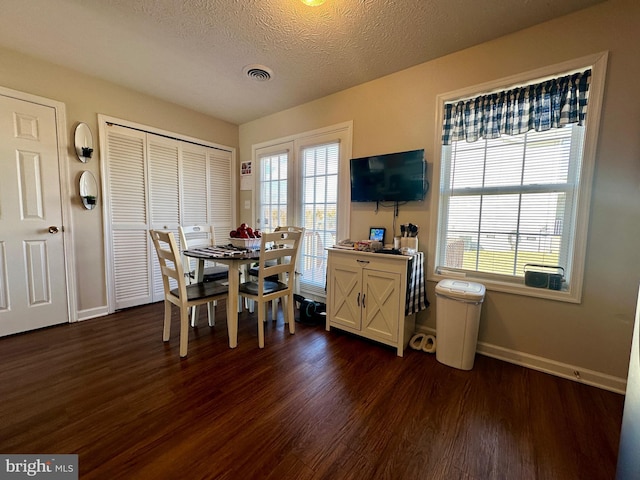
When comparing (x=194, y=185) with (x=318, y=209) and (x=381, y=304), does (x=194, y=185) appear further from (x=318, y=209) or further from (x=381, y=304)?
(x=381, y=304)

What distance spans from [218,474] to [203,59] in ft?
9.76

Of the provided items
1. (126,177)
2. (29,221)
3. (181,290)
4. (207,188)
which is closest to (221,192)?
(207,188)

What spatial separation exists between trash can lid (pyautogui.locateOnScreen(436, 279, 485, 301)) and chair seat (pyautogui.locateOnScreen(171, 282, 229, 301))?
5.89 feet

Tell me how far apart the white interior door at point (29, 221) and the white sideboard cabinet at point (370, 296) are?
272 cm

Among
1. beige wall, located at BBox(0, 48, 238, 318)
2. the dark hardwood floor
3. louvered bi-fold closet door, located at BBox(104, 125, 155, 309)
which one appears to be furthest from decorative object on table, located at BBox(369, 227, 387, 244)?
beige wall, located at BBox(0, 48, 238, 318)

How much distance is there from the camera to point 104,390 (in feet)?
5.37

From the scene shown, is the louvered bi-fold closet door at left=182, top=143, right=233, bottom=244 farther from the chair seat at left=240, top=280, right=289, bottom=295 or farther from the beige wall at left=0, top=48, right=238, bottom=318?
the chair seat at left=240, top=280, right=289, bottom=295

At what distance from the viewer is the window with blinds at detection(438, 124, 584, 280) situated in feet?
6.12

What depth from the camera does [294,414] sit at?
4.82 ft

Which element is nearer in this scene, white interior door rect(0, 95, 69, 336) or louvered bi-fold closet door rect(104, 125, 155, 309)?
white interior door rect(0, 95, 69, 336)

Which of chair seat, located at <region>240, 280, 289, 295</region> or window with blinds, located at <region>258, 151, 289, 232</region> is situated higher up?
window with blinds, located at <region>258, 151, 289, 232</region>

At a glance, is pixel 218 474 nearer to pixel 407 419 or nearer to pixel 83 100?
pixel 407 419

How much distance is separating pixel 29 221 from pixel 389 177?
11.1 feet

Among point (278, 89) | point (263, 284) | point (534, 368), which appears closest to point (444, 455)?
point (534, 368)
